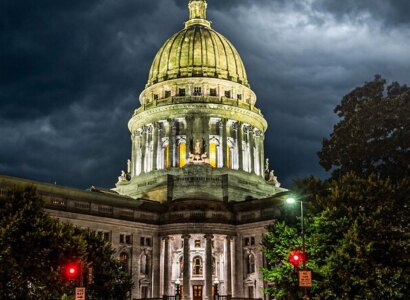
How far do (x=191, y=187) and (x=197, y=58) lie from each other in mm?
26151

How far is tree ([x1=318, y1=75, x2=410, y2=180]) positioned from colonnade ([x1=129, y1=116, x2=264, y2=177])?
143 ft

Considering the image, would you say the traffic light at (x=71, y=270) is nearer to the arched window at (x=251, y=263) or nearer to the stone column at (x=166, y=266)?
the stone column at (x=166, y=266)

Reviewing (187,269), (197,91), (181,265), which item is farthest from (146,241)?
(197,91)

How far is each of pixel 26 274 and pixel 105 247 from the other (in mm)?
10932

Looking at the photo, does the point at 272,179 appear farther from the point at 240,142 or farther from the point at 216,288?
the point at 216,288

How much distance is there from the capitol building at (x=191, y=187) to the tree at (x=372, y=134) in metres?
26.6

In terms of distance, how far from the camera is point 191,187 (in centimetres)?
9025

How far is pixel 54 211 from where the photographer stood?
71.1 m

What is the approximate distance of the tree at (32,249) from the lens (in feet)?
136

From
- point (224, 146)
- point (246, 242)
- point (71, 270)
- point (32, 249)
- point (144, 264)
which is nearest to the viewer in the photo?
point (71, 270)

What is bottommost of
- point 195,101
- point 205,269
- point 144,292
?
point 144,292

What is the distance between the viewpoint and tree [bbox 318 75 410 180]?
162 ft

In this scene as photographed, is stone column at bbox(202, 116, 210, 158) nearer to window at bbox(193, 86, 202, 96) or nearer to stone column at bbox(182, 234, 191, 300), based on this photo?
window at bbox(193, 86, 202, 96)

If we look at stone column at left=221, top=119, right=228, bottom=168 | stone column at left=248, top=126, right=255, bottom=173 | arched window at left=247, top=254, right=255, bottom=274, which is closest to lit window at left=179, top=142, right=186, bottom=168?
stone column at left=221, top=119, right=228, bottom=168
